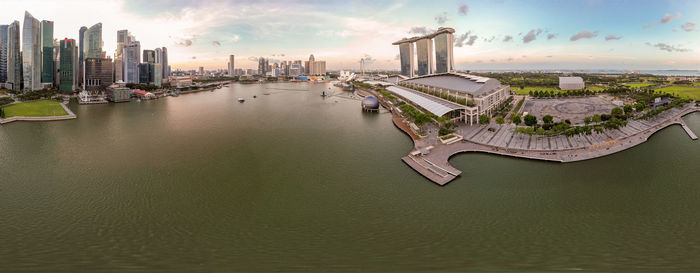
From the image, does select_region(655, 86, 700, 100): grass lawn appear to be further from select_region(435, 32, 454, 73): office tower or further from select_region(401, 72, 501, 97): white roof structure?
select_region(435, 32, 454, 73): office tower

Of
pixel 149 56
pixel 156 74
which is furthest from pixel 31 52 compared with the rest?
pixel 149 56

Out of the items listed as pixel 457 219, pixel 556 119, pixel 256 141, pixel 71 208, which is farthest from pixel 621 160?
pixel 71 208

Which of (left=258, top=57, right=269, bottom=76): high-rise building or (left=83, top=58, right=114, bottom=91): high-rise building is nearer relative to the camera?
(left=83, top=58, right=114, bottom=91): high-rise building

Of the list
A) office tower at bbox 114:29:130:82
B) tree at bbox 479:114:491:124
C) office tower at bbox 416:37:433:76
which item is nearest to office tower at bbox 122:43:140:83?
office tower at bbox 114:29:130:82

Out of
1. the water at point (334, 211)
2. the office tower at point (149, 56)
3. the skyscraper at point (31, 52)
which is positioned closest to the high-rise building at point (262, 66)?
the office tower at point (149, 56)

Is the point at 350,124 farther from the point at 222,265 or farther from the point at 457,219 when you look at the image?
the point at 222,265
